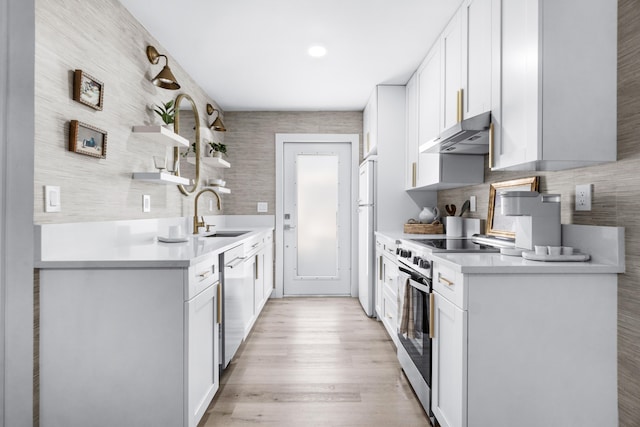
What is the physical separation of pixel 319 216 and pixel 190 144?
6.54 feet

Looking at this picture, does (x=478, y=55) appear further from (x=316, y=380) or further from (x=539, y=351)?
(x=316, y=380)

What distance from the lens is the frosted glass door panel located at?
4801 millimetres

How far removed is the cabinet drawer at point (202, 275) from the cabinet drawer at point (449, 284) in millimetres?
1157

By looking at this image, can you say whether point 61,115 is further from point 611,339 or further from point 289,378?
point 611,339

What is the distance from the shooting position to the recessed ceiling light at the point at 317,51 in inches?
115

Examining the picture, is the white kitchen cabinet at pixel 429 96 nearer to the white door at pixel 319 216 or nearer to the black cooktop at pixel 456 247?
the black cooktop at pixel 456 247

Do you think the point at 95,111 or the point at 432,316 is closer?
the point at 432,316

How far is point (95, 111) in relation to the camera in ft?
6.57

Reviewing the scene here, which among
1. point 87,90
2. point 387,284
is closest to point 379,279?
point 387,284

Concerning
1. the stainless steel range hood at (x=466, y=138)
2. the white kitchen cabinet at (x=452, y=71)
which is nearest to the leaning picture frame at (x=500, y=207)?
the stainless steel range hood at (x=466, y=138)

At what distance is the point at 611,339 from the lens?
4.98 ft

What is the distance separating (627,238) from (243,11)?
238cm

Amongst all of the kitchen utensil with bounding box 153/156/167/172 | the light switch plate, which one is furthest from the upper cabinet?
the light switch plate

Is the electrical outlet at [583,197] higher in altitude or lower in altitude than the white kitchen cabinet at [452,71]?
lower
